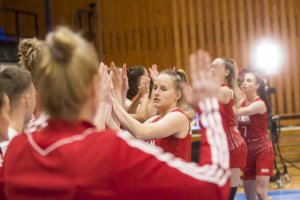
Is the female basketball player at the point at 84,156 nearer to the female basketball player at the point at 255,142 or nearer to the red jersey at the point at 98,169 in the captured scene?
the red jersey at the point at 98,169

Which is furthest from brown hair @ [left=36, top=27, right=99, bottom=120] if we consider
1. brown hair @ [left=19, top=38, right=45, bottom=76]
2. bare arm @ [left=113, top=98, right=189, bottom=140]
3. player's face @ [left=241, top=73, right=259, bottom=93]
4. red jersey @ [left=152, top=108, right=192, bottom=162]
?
player's face @ [left=241, top=73, right=259, bottom=93]

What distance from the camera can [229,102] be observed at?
16.6 ft

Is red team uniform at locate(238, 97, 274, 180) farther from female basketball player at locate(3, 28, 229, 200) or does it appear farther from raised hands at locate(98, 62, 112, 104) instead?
female basketball player at locate(3, 28, 229, 200)

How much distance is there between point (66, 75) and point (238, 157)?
389cm

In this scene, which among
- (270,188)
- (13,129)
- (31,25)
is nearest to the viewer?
(13,129)

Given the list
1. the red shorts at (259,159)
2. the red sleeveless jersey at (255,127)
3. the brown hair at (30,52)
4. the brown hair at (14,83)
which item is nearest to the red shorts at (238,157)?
the red shorts at (259,159)

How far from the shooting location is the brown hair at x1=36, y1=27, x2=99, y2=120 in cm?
145

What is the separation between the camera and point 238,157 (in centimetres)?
512

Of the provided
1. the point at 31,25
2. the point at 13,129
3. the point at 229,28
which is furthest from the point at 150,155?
the point at 31,25

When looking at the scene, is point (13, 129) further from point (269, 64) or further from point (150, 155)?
point (269, 64)

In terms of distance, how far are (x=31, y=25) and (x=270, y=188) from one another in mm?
6926

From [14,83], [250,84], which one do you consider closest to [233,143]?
[250,84]

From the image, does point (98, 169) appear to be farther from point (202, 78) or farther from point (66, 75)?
point (202, 78)

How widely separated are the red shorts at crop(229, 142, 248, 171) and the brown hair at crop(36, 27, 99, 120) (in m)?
3.80
